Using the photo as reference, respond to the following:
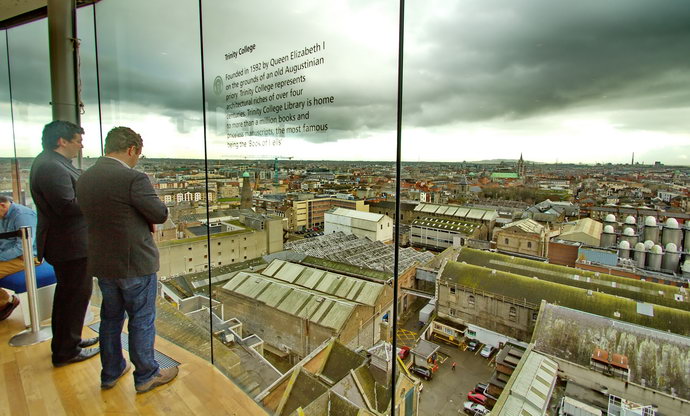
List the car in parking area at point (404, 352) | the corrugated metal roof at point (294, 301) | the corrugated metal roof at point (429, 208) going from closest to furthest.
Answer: the corrugated metal roof at point (294, 301) → the car in parking area at point (404, 352) → the corrugated metal roof at point (429, 208)

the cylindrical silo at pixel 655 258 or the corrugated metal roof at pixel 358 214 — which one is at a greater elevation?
the corrugated metal roof at pixel 358 214

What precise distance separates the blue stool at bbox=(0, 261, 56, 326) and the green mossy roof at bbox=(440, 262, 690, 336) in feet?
27.1

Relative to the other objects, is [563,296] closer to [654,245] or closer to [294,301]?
[294,301]

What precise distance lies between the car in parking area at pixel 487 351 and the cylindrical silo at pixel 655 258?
757 cm

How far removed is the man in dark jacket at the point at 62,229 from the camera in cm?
126

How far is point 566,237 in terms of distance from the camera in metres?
12.4

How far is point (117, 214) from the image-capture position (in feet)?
3.33

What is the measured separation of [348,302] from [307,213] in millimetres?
9205

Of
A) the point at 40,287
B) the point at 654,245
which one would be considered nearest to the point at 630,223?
the point at 654,245

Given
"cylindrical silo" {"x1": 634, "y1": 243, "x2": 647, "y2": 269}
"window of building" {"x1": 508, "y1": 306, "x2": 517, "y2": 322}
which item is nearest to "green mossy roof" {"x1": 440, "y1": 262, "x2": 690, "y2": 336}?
"window of building" {"x1": 508, "y1": 306, "x2": 517, "y2": 322}

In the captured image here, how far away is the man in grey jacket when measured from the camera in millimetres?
1005

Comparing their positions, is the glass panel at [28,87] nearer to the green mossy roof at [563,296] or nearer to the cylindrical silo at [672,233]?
the green mossy roof at [563,296]

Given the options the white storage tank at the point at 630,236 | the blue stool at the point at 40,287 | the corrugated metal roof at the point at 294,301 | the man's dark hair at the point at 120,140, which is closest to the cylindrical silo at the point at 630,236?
the white storage tank at the point at 630,236

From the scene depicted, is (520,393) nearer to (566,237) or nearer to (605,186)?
(566,237)
